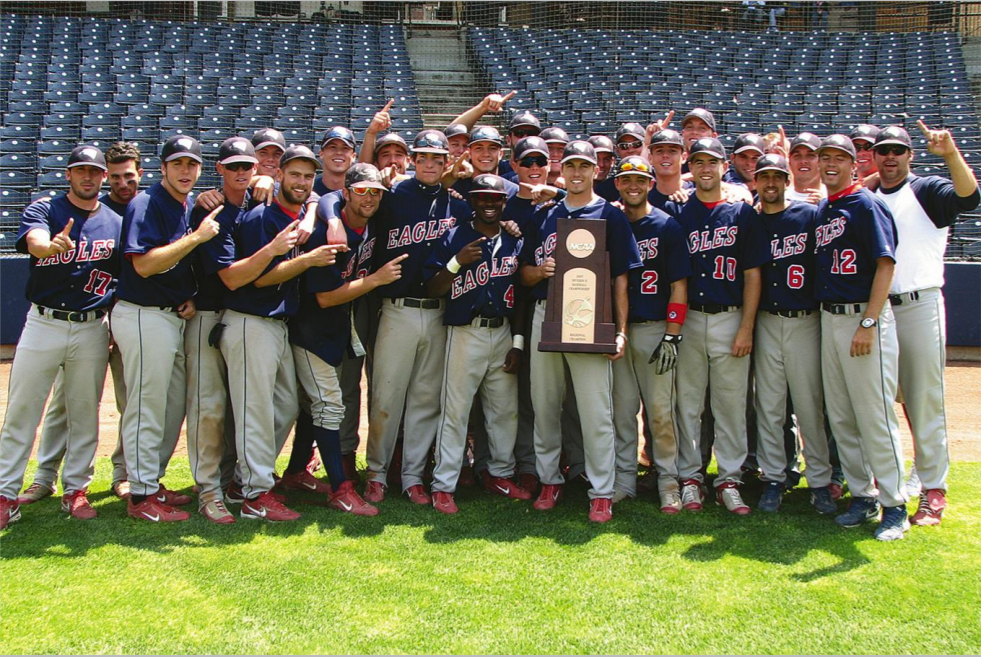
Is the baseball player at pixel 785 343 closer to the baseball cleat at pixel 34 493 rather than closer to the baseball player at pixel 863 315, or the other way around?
the baseball player at pixel 863 315

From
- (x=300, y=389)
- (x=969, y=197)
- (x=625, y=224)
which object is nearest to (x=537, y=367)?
(x=625, y=224)

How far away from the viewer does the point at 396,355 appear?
4.60 meters

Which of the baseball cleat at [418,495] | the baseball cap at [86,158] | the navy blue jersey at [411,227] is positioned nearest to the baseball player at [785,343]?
the navy blue jersey at [411,227]

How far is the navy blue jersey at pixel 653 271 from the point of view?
4.40 meters

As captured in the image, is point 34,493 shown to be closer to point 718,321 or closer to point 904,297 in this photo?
point 718,321

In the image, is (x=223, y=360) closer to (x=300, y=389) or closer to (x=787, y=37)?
(x=300, y=389)

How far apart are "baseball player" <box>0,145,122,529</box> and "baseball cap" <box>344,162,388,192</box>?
1226 mm

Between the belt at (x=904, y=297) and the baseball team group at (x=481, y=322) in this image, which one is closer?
the baseball team group at (x=481, y=322)

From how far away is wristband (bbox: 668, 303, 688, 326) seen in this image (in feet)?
14.3

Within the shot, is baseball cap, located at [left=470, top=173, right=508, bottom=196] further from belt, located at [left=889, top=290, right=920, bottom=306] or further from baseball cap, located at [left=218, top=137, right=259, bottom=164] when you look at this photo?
belt, located at [left=889, top=290, right=920, bottom=306]

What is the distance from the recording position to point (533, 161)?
15.3 ft

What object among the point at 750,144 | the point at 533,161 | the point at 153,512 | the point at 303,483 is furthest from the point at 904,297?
the point at 153,512

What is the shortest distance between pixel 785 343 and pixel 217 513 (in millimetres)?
3082

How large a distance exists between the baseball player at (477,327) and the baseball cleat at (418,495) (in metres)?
0.08
